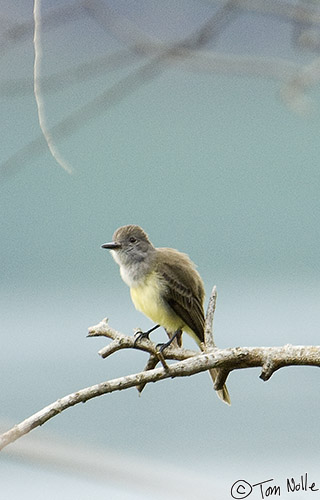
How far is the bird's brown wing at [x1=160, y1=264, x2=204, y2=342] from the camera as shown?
987 mm

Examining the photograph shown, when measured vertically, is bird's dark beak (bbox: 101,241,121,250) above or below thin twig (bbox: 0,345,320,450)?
above

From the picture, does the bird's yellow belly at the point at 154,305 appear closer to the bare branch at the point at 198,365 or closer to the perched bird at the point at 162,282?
the perched bird at the point at 162,282

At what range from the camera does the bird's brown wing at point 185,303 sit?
987mm

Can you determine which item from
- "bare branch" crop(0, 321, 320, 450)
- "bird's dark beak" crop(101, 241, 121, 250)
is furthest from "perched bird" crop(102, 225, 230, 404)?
"bare branch" crop(0, 321, 320, 450)

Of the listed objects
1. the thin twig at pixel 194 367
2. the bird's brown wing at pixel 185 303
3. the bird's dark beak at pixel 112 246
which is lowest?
the thin twig at pixel 194 367

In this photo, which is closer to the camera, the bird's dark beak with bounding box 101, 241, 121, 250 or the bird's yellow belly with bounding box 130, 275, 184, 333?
the bird's dark beak with bounding box 101, 241, 121, 250

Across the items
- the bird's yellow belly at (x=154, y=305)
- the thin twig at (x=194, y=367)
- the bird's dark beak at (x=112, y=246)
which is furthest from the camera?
the bird's yellow belly at (x=154, y=305)

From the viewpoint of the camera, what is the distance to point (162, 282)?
3.50 ft

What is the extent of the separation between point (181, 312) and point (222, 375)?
0.89 feet

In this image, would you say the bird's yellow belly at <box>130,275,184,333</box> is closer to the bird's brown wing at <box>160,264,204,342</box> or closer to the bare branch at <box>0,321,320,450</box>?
the bird's brown wing at <box>160,264,204,342</box>

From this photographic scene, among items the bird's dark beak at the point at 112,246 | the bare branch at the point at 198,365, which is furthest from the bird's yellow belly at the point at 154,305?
the bare branch at the point at 198,365

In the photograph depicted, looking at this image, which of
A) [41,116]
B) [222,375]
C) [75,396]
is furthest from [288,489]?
[41,116]

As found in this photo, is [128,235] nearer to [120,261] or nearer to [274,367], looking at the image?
[120,261]

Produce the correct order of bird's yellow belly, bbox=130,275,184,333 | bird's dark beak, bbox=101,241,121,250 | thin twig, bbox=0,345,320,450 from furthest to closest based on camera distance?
bird's yellow belly, bbox=130,275,184,333, bird's dark beak, bbox=101,241,121,250, thin twig, bbox=0,345,320,450
